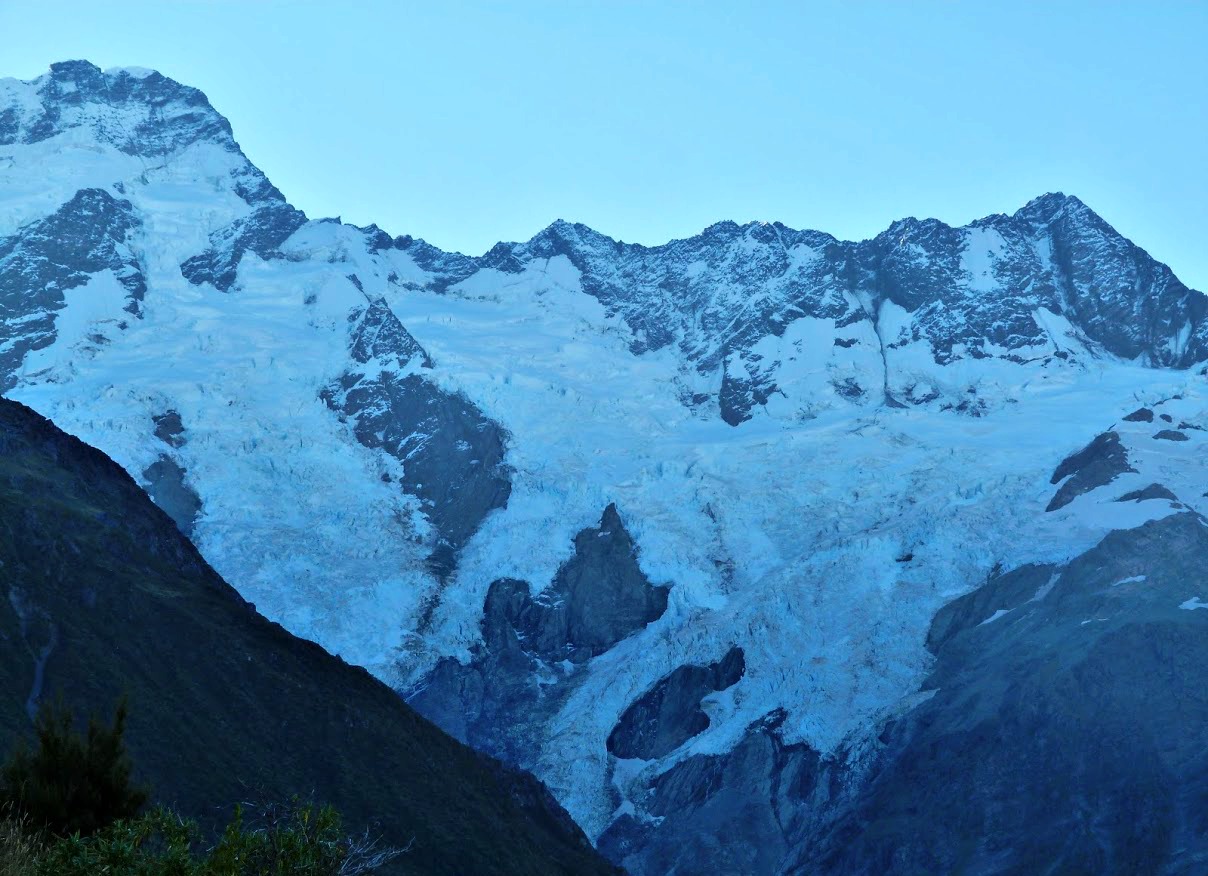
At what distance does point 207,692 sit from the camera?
10300 centimetres

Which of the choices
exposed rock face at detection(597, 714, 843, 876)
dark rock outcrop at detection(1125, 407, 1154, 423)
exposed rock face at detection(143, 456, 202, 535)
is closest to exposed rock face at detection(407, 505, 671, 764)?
exposed rock face at detection(597, 714, 843, 876)

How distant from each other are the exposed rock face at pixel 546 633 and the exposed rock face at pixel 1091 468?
46.1 metres

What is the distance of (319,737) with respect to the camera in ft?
345

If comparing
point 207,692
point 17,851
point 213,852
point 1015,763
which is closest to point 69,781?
point 17,851

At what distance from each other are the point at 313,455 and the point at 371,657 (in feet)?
122

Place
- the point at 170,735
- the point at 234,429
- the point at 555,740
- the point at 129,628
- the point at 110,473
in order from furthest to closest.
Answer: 1. the point at 234,429
2. the point at 555,740
3. the point at 110,473
4. the point at 129,628
5. the point at 170,735

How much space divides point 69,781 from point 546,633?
158 m

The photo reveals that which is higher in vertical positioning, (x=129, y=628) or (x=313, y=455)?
(x=313, y=455)

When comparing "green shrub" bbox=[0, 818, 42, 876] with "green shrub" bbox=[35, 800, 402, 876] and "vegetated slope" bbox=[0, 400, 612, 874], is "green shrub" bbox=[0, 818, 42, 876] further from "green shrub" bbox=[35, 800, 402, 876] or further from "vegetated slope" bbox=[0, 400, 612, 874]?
"vegetated slope" bbox=[0, 400, 612, 874]

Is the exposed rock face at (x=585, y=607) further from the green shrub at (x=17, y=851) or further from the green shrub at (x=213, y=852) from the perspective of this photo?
the green shrub at (x=17, y=851)

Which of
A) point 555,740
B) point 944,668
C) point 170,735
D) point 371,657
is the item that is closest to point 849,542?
point 944,668

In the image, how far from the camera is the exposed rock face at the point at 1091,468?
17375 cm

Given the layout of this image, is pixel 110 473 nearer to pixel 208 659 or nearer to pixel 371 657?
pixel 208 659

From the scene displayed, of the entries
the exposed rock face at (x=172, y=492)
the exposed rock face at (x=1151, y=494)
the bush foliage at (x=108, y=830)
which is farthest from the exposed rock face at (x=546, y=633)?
the bush foliage at (x=108, y=830)
